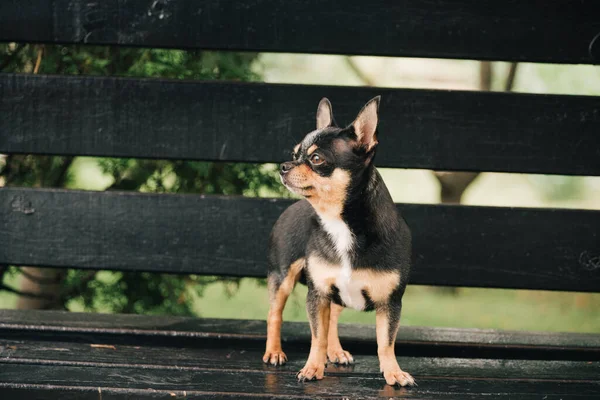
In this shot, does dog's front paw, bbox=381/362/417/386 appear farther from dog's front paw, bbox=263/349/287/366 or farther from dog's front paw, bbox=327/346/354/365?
dog's front paw, bbox=263/349/287/366

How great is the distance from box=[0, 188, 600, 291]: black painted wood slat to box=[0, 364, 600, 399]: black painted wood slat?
0.70m

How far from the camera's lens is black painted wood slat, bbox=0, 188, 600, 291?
3.05 m

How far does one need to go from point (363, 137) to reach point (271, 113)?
2.80ft

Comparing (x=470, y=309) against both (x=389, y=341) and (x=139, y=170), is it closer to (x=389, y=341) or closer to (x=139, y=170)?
(x=139, y=170)

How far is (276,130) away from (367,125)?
862 mm

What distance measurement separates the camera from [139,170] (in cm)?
393

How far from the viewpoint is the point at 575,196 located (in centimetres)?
525

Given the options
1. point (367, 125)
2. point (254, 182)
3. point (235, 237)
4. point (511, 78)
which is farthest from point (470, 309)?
point (367, 125)

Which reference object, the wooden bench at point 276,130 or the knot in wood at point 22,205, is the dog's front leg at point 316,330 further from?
the knot in wood at point 22,205

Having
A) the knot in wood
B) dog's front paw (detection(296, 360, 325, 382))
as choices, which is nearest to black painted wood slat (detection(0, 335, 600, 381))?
dog's front paw (detection(296, 360, 325, 382))

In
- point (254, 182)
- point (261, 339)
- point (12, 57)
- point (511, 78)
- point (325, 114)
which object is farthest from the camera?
point (511, 78)

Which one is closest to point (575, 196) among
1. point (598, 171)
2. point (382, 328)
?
point (598, 171)

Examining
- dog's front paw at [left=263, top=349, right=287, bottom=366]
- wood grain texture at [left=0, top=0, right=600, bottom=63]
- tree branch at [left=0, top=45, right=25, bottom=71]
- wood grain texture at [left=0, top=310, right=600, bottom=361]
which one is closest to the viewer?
dog's front paw at [left=263, top=349, right=287, bottom=366]

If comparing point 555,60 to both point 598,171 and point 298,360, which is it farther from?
point 298,360
